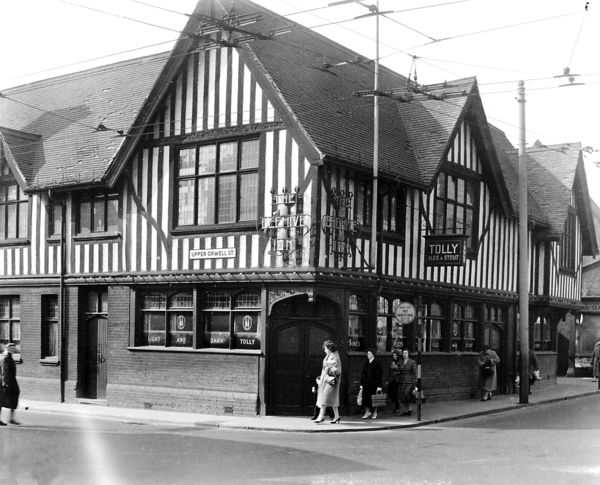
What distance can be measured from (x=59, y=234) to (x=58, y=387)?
425 centimetres

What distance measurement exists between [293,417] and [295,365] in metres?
1.17

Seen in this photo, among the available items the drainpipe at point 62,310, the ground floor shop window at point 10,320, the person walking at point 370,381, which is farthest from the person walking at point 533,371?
the ground floor shop window at point 10,320

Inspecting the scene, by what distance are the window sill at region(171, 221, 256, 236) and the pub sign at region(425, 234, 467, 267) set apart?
17.2 ft

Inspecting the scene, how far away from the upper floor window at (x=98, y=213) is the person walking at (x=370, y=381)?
310 inches

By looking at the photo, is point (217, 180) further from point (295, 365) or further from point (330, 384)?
point (330, 384)

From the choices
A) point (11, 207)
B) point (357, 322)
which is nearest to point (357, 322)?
point (357, 322)

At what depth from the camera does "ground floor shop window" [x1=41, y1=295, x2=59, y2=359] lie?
23781 mm

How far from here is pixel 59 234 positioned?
926 inches

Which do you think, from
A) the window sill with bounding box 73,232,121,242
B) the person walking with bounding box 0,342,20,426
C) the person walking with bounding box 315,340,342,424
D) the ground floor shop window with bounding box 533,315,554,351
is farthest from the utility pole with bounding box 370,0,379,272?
the ground floor shop window with bounding box 533,315,554,351

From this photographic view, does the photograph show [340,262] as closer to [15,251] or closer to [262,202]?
[262,202]

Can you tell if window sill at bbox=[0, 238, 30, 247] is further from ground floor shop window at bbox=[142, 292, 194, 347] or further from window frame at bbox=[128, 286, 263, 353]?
ground floor shop window at bbox=[142, 292, 194, 347]

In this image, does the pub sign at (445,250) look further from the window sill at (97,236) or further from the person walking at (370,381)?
the window sill at (97,236)

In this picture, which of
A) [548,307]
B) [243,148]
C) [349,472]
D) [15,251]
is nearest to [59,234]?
[15,251]

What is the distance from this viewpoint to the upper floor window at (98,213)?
22500 mm
